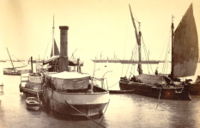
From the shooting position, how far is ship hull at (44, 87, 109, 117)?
25734 mm

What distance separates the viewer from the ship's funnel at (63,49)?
34.1 metres

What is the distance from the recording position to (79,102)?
25766mm

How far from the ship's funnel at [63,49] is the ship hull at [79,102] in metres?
7.31

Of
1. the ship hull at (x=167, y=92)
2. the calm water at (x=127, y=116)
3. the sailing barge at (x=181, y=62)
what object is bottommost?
the calm water at (x=127, y=116)

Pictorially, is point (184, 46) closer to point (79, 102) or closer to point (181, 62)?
point (181, 62)

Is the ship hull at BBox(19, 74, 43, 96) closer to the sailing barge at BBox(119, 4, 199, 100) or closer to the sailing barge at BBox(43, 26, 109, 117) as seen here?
the sailing barge at BBox(43, 26, 109, 117)

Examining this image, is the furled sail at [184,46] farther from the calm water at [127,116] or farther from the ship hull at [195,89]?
the ship hull at [195,89]

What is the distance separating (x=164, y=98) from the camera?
39188mm

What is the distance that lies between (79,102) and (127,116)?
5.66 meters

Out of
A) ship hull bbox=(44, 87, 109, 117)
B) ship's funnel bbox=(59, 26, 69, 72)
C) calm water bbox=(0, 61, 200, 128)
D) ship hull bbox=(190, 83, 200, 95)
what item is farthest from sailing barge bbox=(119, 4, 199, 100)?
ship hull bbox=(44, 87, 109, 117)

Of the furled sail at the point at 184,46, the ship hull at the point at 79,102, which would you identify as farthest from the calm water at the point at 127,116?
the furled sail at the point at 184,46

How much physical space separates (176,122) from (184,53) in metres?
12.5

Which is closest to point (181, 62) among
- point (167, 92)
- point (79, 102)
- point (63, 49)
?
point (167, 92)

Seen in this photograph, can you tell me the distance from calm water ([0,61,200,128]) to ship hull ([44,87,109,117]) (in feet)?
2.44
